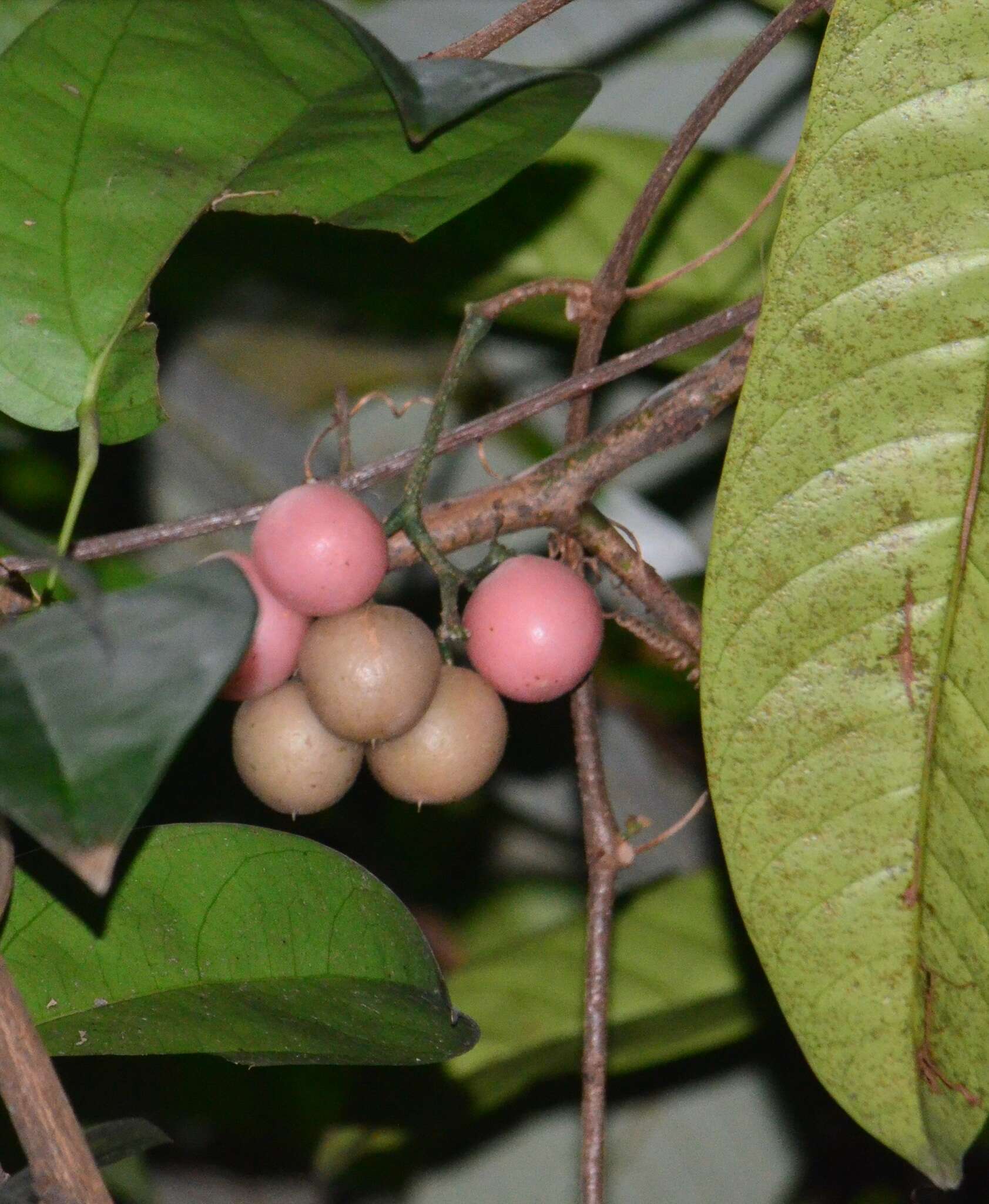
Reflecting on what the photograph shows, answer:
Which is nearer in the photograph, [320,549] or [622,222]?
[320,549]

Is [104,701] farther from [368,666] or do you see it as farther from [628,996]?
[628,996]

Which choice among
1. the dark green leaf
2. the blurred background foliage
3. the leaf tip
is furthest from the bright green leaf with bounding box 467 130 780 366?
the leaf tip

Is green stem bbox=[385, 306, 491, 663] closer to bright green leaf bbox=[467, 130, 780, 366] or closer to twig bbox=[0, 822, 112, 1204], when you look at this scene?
twig bbox=[0, 822, 112, 1204]

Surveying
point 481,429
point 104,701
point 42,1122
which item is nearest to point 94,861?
point 104,701

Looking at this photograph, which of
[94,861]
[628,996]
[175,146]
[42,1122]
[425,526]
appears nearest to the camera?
[94,861]

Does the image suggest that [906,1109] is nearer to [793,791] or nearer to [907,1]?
[793,791]

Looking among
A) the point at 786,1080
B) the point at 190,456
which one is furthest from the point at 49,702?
the point at 786,1080

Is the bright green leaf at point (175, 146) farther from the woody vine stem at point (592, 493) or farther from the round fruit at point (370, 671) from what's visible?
the round fruit at point (370, 671)
